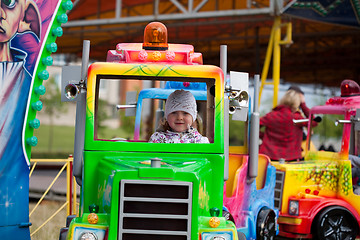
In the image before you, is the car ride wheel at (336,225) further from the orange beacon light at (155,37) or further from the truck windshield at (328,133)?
the orange beacon light at (155,37)

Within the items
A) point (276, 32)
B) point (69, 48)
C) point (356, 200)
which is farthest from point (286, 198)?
point (69, 48)

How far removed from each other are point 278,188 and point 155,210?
3783 millimetres

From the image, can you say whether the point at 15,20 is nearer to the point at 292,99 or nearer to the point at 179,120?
the point at 179,120

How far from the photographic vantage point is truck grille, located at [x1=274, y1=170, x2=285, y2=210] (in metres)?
7.45

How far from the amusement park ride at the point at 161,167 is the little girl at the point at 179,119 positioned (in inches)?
6.8

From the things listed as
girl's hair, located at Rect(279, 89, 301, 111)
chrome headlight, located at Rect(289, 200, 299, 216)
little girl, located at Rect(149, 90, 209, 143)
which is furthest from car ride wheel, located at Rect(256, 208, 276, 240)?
girl's hair, located at Rect(279, 89, 301, 111)

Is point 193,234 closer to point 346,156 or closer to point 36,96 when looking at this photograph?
point 36,96

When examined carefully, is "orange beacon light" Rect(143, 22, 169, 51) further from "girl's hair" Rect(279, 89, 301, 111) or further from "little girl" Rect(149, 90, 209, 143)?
"girl's hair" Rect(279, 89, 301, 111)

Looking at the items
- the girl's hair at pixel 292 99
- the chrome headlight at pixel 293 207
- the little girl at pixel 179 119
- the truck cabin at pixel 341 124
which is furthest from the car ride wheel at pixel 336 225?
the little girl at pixel 179 119

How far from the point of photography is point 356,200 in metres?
7.41

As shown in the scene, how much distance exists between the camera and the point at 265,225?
6555 millimetres

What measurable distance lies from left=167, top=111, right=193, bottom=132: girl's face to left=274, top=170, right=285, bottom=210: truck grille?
2.85 m

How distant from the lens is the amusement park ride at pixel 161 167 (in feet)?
13.1

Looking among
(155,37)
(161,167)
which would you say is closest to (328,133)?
(155,37)
